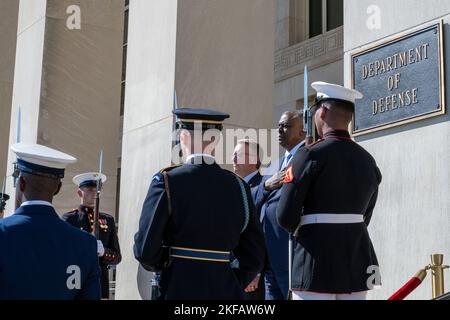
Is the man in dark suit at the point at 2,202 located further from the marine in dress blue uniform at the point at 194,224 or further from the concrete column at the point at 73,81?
the marine in dress blue uniform at the point at 194,224

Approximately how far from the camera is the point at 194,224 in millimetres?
4656

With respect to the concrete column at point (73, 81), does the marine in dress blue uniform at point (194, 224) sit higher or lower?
lower


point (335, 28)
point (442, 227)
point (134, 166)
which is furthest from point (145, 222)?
point (335, 28)

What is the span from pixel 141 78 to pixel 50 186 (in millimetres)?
4709

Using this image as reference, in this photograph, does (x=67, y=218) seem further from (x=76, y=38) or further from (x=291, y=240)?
(x=291, y=240)

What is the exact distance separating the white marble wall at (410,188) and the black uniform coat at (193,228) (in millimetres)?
1886

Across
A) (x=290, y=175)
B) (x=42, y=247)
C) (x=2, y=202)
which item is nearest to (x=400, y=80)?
(x=290, y=175)

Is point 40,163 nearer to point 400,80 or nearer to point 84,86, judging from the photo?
point 400,80

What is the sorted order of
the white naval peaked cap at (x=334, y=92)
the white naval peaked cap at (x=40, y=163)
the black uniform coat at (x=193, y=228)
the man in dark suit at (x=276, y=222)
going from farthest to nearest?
the man in dark suit at (x=276, y=222), the white naval peaked cap at (x=334, y=92), the black uniform coat at (x=193, y=228), the white naval peaked cap at (x=40, y=163)

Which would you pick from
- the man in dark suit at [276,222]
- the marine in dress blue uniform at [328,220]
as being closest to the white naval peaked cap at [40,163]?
the marine in dress blue uniform at [328,220]

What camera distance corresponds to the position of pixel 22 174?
396 centimetres

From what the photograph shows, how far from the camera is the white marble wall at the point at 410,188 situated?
6113mm

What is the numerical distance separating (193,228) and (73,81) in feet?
23.5

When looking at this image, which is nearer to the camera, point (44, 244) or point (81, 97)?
point (44, 244)
